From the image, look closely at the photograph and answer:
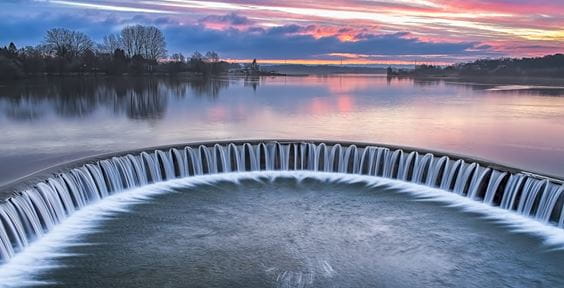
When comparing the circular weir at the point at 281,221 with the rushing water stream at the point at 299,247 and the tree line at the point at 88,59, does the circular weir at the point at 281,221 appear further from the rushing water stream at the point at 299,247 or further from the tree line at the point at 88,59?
the tree line at the point at 88,59

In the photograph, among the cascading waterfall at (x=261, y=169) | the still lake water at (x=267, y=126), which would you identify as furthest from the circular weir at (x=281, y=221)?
the still lake water at (x=267, y=126)

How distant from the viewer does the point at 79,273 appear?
7438mm

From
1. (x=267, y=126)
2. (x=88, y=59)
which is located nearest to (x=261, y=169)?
(x=267, y=126)

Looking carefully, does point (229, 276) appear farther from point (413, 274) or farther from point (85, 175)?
point (85, 175)

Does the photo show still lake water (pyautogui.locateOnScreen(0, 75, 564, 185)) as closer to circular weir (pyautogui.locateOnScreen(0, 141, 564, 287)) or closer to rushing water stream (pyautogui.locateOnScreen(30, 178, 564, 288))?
circular weir (pyautogui.locateOnScreen(0, 141, 564, 287))

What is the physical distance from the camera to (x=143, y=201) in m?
10.8

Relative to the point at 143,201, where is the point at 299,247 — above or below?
below

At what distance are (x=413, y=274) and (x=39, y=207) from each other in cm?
666

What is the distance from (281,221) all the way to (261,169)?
3953 millimetres

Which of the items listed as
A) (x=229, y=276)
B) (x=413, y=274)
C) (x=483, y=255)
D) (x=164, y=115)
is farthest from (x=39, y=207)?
(x=164, y=115)

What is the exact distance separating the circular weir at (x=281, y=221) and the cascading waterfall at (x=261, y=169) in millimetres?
28

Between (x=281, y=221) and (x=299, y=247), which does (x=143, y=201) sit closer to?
(x=281, y=221)

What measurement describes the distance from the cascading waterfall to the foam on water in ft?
0.55

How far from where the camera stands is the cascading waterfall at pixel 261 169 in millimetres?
8629
